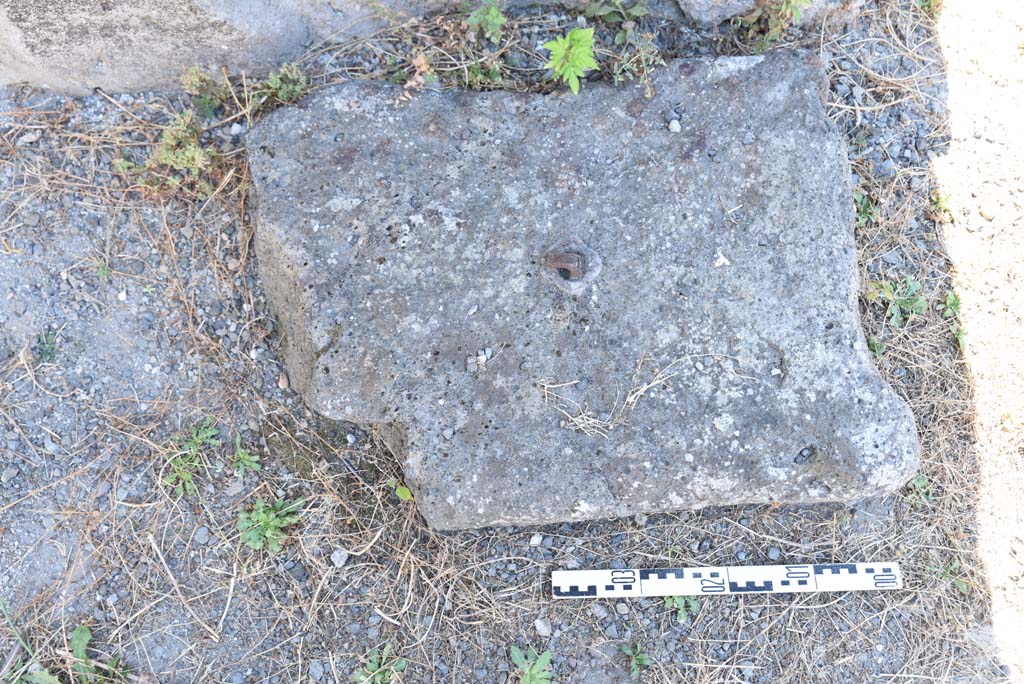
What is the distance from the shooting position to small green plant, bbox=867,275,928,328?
3111 mm

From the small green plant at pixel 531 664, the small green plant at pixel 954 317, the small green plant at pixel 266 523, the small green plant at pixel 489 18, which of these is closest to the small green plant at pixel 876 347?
the small green plant at pixel 954 317

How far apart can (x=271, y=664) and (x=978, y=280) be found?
339cm

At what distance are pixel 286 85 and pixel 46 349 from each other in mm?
1444

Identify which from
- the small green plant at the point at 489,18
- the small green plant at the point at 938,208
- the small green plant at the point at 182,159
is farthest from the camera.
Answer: the small green plant at the point at 938,208

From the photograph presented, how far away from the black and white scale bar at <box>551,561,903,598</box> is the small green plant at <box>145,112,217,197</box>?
215cm

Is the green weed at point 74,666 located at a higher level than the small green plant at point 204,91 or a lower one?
lower

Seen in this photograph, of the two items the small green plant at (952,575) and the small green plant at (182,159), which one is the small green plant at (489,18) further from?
the small green plant at (952,575)

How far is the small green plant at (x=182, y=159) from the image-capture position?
2.87 meters

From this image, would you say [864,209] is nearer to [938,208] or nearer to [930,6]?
[938,208]

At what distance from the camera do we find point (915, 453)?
2668mm

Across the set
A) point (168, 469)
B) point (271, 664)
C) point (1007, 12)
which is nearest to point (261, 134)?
point (168, 469)

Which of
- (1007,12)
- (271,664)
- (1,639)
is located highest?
(1007,12)

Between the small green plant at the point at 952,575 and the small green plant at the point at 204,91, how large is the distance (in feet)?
11.5

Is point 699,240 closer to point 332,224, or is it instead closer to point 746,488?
point 746,488
